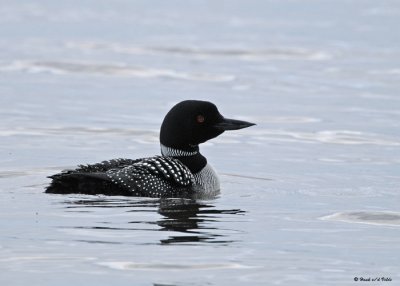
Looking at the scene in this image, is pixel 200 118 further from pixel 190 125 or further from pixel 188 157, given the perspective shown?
pixel 188 157

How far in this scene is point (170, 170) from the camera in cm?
876

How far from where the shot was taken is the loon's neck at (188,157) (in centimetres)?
923

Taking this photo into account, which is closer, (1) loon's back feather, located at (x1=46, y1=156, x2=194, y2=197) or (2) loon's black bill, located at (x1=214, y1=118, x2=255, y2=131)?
(1) loon's back feather, located at (x1=46, y1=156, x2=194, y2=197)

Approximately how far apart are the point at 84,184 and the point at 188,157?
1.19 m

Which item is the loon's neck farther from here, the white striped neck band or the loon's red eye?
the loon's red eye

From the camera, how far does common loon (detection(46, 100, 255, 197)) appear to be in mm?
8414

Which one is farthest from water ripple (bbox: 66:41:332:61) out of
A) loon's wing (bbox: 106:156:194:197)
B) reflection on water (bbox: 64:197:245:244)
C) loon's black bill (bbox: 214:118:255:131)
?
reflection on water (bbox: 64:197:245:244)

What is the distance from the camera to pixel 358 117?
13.3 metres

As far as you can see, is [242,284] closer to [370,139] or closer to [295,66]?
[370,139]

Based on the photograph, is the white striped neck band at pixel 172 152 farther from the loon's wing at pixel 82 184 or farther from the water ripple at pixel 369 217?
the water ripple at pixel 369 217

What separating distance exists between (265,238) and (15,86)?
8391mm

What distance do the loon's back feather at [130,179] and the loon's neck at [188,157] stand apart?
0.22 m

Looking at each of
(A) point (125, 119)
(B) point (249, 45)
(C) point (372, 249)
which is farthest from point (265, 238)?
(B) point (249, 45)

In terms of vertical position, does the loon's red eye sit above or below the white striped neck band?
above
